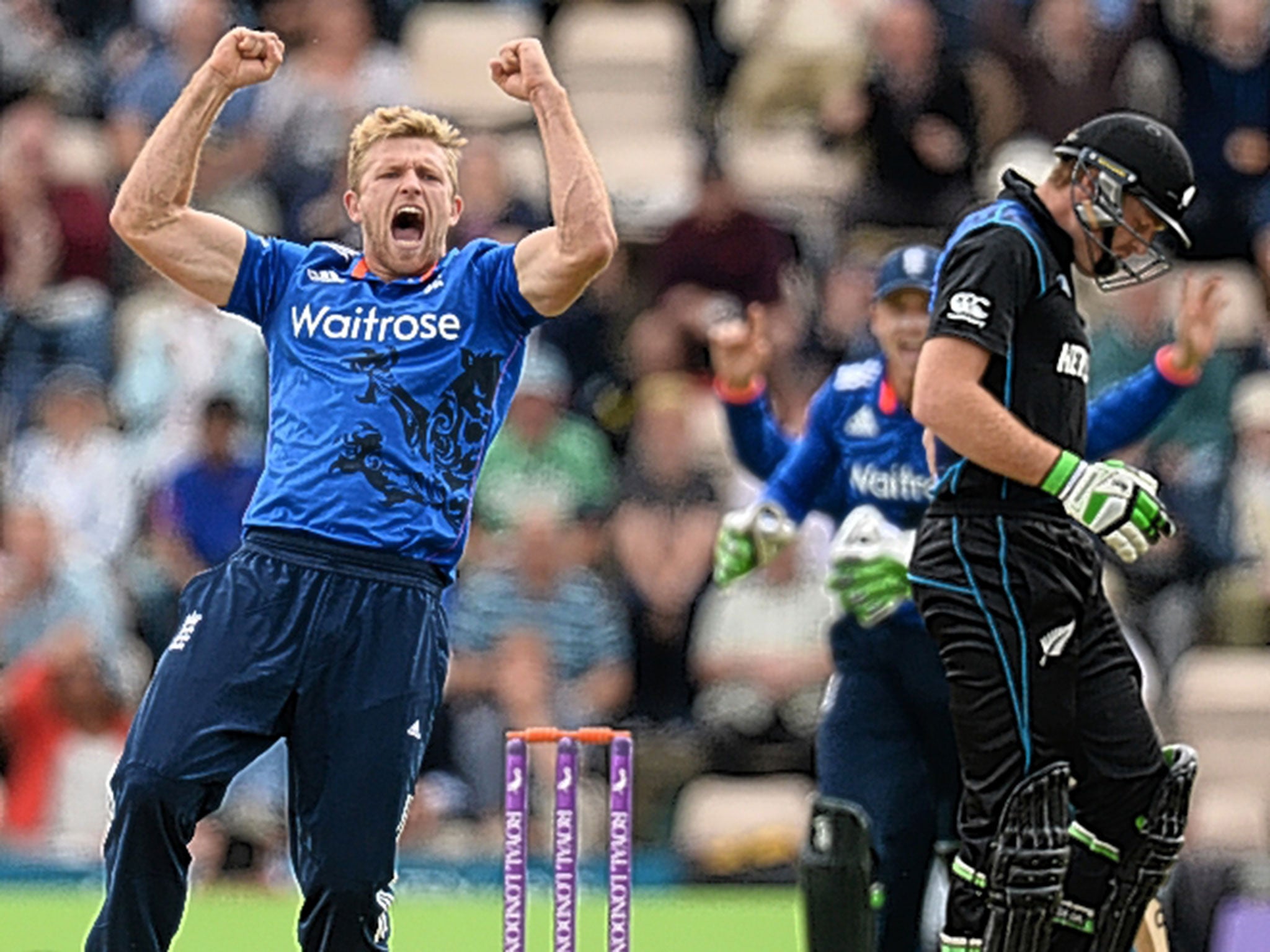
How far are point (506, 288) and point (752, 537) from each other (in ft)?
6.33

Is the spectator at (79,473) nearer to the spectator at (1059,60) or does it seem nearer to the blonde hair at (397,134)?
the spectator at (1059,60)

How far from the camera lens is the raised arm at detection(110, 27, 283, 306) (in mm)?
5301

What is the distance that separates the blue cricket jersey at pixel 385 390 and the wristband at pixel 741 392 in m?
1.99

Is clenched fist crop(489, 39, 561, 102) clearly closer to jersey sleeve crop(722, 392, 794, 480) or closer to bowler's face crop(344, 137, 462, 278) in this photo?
bowler's face crop(344, 137, 462, 278)

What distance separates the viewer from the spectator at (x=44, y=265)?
1128 cm

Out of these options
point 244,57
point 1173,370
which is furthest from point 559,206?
point 1173,370

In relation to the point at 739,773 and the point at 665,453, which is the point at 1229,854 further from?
the point at 665,453

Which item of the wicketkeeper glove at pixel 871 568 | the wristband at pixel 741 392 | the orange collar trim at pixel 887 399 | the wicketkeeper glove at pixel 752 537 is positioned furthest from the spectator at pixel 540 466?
the wicketkeeper glove at pixel 871 568

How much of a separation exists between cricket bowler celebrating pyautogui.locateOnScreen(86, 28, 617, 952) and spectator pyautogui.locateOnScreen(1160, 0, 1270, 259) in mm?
6929

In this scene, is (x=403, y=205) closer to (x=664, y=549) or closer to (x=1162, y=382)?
(x=1162, y=382)

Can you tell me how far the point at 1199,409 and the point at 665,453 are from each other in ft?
8.27

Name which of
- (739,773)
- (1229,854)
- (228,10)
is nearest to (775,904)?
(739,773)

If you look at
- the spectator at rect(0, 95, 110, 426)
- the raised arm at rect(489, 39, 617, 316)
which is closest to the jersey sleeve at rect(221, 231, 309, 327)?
the raised arm at rect(489, 39, 617, 316)

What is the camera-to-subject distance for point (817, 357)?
11.1 meters
